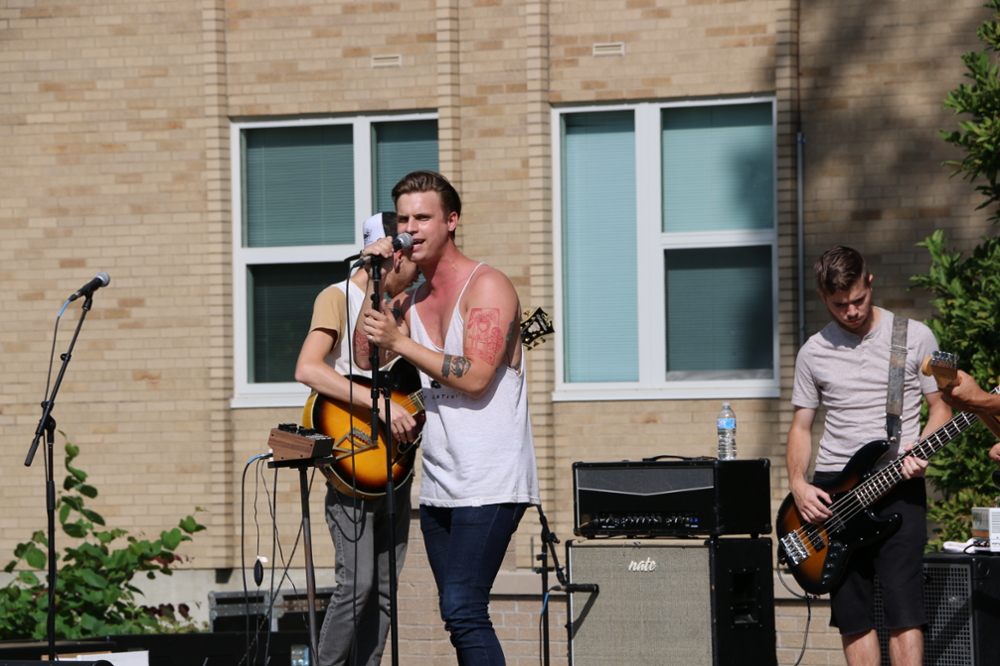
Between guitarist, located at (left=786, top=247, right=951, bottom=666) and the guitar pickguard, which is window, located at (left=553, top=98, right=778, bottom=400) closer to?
guitarist, located at (left=786, top=247, right=951, bottom=666)

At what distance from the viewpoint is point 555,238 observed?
9.48m

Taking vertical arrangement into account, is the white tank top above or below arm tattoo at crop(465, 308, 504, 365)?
below

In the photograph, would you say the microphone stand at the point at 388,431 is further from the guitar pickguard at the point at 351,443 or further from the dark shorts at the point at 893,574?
the dark shorts at the point at 893,574

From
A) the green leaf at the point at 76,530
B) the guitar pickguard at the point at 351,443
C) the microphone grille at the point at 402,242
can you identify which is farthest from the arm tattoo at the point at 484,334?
the green leaf at the point at 76,530

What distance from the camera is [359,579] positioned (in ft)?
18.5

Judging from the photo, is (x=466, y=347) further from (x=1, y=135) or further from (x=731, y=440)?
(x=1, y=135)

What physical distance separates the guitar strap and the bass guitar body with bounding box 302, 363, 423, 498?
2.04 metres

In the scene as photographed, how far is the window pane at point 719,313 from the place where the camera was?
9227 millimetres

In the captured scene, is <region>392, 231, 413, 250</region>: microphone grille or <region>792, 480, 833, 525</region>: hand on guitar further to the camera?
<region>792, 480, 833, 525</region>: hand on guitar

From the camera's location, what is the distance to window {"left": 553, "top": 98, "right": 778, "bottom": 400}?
923 centimetres

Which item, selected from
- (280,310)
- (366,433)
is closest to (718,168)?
(280,310)

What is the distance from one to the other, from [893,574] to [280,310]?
5567 mm

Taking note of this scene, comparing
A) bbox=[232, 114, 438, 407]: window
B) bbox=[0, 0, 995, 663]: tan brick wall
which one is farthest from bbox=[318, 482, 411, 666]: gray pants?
bbox=[232, 114, 438, 407]: window

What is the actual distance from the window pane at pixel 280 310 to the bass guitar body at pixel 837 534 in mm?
4877
